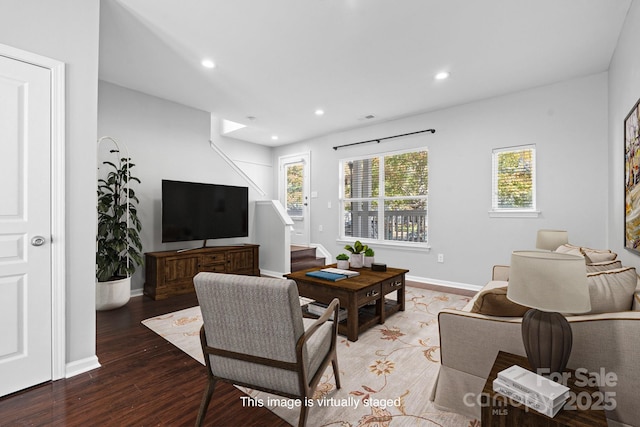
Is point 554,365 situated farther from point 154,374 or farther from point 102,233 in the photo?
point 102,233

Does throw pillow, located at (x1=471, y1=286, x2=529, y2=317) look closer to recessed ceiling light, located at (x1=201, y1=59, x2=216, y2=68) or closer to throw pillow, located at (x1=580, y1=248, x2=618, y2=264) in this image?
throw pillow, located at (x1=580, y1=248, x2=618, y2=264)

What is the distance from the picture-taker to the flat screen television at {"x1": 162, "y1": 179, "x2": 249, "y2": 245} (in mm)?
4113

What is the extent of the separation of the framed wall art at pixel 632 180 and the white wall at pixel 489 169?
1185 millimetres

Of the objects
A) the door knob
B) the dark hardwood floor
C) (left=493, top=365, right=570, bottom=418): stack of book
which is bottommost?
the dark hardwood floor

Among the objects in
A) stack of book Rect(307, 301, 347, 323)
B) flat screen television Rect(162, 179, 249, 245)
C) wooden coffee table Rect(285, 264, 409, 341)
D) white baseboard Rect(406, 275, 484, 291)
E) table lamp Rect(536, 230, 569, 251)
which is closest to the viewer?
wooden coffee table Rect(285, 264, 409, 341)

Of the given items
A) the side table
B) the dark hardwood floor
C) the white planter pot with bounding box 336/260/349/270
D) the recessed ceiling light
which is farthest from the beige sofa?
the recessed ceiling light

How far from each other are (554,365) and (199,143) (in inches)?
191

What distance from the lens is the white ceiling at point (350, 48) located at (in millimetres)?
2389


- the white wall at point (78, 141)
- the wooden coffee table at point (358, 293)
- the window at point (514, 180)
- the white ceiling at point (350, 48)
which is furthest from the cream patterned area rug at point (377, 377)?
the white ceiling at point (350, 48)

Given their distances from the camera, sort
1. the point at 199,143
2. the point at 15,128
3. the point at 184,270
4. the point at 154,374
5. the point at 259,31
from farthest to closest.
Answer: the point at 199,143 → the point at 184,270 → the point at 259,31 → the point at 154,374 → the point at 15,128

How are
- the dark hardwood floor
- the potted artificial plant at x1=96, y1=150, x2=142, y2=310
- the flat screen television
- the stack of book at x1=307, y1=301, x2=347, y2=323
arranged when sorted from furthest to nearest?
the flat screen television
the potted artificial plant at x1=96, y1=150, x2=142, y2=310
the stack of book at x1=307, y1=301, x2=347, y2=323
the dark hardwood floor

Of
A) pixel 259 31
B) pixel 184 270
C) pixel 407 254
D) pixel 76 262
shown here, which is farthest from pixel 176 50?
pixel 407 254

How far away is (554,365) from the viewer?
3.90 ft

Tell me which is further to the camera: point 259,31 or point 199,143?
point 199,143
